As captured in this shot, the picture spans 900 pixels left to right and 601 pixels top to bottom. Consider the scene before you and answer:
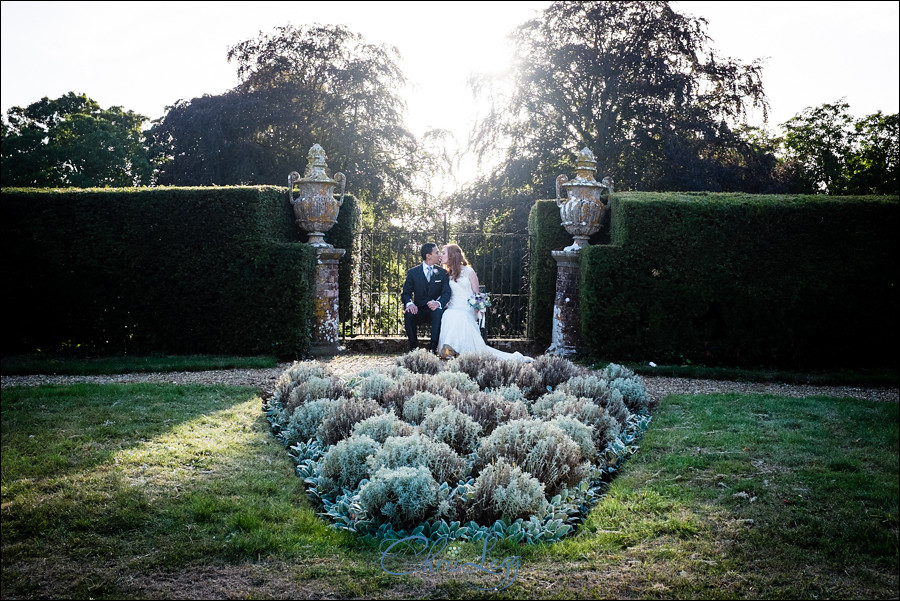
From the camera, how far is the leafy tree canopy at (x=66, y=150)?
948 inches

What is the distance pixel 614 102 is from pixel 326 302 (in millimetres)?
13362

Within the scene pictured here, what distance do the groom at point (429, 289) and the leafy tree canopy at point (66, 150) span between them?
60.6 feet

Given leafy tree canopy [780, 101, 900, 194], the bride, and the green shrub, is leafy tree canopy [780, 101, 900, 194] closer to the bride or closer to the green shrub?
the bride

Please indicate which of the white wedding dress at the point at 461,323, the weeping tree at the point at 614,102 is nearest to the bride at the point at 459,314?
→ the white wedding dress at the point at 461,323

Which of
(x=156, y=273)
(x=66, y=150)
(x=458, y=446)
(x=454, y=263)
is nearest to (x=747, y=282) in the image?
(x=454, y=263)

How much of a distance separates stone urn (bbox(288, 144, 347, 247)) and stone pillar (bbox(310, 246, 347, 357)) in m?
0.25

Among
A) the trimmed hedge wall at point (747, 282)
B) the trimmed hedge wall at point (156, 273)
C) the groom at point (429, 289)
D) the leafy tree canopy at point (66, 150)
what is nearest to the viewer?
the trimmed hedge wall at point (747, 282)

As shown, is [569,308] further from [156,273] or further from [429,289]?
[156,273]

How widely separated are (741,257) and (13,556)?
9.31m

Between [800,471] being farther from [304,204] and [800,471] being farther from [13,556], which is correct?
[304,204]

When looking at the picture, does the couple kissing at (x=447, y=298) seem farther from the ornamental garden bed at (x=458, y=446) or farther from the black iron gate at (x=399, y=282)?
the ornamental garden bed at (x=458, y=446)

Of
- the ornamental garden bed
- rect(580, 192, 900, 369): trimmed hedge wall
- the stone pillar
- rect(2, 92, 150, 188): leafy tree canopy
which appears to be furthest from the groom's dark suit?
rect(2, 92, 150, 188): leafy tree canopy

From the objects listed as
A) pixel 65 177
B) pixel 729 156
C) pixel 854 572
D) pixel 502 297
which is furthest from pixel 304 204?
pixel 65 177

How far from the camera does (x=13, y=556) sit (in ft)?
10.2
